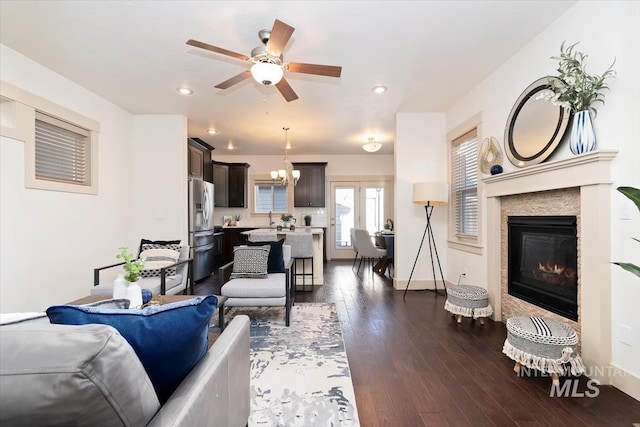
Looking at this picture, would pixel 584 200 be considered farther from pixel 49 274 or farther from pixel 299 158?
pixel 299 158

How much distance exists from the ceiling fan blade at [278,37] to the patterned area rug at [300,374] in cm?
238

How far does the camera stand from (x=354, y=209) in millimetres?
8094

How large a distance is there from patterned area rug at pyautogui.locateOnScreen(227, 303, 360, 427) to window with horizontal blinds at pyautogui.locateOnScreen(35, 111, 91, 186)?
111 inches

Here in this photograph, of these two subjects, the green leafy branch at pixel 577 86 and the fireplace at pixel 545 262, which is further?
the fireplace at pixel 545 262

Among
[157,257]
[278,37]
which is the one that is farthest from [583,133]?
[157,257]

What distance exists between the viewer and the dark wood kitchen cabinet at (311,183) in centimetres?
771

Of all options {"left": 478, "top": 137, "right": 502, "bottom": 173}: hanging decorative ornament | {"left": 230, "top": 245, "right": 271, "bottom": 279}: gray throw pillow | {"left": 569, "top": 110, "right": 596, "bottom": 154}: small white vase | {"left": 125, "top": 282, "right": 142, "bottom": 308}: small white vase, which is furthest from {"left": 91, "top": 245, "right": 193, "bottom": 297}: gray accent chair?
{"left": 569, "top": 110, "right": 596, "bottom": 154}: small white vase

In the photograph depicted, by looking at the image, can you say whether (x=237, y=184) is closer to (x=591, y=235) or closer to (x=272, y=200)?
(x=272, y=200)

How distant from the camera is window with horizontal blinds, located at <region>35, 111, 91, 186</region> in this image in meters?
3.34

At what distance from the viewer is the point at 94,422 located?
62 cm

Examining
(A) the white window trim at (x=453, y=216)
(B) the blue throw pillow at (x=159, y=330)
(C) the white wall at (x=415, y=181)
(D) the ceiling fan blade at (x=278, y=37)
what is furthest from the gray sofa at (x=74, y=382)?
(C) the white wall at (x=415, y=181)

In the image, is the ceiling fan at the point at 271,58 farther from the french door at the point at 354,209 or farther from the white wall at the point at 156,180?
the french door at the point at 354,209

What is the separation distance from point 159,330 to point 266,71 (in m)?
1.98

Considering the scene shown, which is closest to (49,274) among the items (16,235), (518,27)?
(16,235)
